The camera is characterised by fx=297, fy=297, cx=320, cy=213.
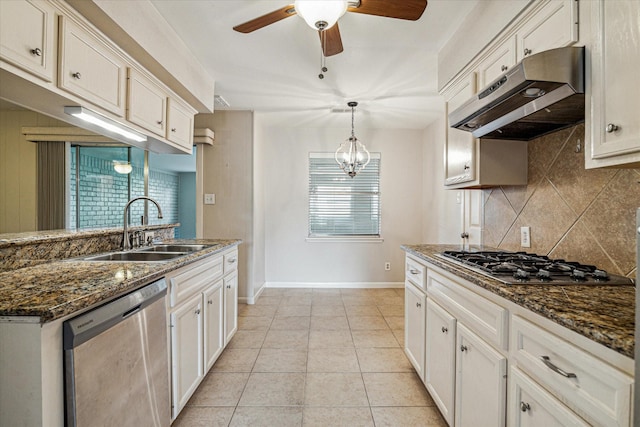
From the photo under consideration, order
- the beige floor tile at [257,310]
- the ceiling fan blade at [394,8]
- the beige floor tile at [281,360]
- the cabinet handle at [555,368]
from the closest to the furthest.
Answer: the cabinet handle at [555,368]
the ceiling fan blade at [394,8]
the beige floor tile at [281,360]
the beige floor tile at [257,310]

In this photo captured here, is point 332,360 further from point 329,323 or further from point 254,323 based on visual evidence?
point 254,323

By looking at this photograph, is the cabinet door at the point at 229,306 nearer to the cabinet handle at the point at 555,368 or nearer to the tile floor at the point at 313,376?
the tile floor at the point at 313,376

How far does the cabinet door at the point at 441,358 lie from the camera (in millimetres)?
1487

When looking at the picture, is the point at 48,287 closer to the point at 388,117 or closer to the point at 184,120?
the point at 184,120

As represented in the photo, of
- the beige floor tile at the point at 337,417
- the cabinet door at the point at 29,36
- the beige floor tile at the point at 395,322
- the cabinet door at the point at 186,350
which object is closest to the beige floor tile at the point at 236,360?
the cabinet door at the point at 186,350

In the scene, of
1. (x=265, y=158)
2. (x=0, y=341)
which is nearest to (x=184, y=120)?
(x=265, y=158)

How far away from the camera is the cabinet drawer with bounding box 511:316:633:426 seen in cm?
67

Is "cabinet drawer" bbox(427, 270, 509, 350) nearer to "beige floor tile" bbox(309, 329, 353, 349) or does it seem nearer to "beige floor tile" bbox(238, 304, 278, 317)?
"beige floor tile" bbox(309, 329, 353, 349)

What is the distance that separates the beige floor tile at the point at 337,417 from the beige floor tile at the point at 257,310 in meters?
1.68

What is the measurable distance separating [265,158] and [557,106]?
366 cm

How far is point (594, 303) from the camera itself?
0.91 metres

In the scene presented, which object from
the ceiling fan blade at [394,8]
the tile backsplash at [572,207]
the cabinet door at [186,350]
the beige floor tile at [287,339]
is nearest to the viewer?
the tile backsplash at [572,207]

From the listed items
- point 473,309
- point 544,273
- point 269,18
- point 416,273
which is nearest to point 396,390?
point 416,273

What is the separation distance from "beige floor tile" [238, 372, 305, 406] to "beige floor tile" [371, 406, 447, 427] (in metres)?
0.49
